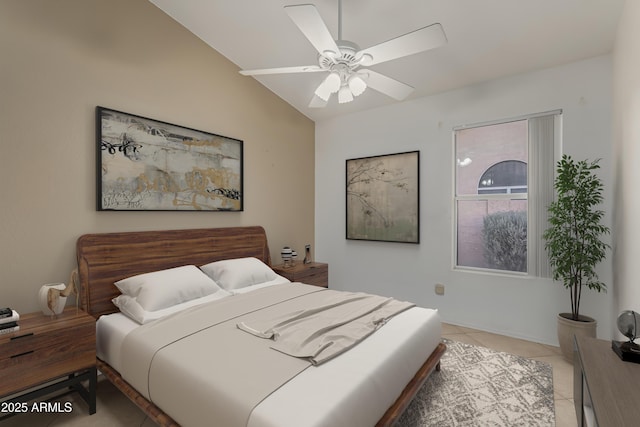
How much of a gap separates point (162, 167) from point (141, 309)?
4.38 ft

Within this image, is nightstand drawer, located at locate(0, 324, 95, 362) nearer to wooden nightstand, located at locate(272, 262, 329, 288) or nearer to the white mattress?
the white mattress

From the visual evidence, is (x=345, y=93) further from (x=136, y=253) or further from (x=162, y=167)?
(x=136, y=253)

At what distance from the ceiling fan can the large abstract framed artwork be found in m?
1.26

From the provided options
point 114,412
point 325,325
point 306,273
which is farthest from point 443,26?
point 114,412

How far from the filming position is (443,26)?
2.66 m

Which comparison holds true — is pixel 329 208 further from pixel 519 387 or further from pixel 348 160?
pixel 519 387

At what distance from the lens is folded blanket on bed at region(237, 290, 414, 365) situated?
1696 mm

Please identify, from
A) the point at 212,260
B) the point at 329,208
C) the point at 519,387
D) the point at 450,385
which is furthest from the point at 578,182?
the point at 212,260

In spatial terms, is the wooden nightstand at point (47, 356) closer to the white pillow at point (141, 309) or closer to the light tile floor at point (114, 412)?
the light tile floor at point (114, 412)

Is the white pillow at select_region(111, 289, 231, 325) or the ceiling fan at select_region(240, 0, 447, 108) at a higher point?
the ceiling fan at select_region(240, 0, 447, 108)

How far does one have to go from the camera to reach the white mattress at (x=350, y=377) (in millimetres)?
1236

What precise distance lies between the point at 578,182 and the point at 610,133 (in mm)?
616

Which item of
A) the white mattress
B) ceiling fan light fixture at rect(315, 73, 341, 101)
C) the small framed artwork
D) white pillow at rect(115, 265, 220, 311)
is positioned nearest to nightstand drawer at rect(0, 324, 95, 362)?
the white mattress

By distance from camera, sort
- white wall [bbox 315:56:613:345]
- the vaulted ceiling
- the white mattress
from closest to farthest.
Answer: the white mattress < the vaulted ceiling < white wall [bbox 315:56:613:345]
